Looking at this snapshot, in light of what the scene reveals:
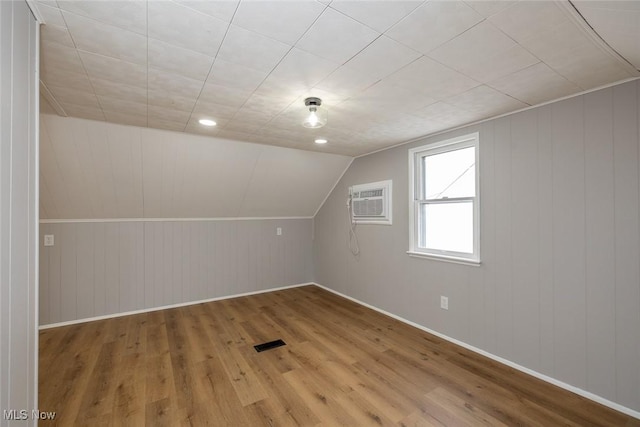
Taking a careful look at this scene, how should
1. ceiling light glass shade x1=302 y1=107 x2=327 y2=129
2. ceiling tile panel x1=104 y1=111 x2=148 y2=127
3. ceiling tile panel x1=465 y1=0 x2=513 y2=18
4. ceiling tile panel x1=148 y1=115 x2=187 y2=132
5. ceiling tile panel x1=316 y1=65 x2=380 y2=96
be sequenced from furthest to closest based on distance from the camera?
1. ceiling tile panel x1=148 y1=115 x2=187 y2=132
2. ceiling tile panel x1=104 y1=111 x2=148 y2=127
3. ceiling light glass shade x1=302 y1=107 x2=327 y2=129
4. ceiling tile panel x1=316 y1=65 x2=380 y2=96
5. ceiling tile panel x1=465 y1=0 x2=513 y2=18

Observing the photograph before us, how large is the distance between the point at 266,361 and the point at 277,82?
238 cm

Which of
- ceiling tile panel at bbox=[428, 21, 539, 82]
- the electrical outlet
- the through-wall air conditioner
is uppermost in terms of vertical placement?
ceiling tile panel at bbox=[428, 21, 539, 82]

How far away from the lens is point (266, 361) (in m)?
2.53

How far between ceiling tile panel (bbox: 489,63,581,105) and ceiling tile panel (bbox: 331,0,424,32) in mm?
1041

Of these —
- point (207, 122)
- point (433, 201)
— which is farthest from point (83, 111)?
point (433, 201)

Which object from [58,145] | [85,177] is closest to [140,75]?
[58,145]

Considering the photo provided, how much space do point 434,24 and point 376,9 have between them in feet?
1.03

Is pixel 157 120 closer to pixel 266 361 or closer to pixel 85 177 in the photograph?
pixel 85 177

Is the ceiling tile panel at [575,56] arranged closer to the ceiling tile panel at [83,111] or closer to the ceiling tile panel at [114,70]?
the ceiling tile panel at [114,70]

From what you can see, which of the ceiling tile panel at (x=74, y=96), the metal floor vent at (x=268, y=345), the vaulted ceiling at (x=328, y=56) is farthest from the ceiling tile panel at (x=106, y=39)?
the metal floor vent at (x=268, y=345)

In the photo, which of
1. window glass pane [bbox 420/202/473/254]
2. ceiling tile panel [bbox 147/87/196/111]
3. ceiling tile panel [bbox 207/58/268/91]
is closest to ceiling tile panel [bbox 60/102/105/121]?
ceiling tile panel [bbox 147/87/196/111]

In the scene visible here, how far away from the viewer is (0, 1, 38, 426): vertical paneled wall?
1.02 metres

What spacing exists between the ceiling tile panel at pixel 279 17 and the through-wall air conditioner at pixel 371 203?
256cm

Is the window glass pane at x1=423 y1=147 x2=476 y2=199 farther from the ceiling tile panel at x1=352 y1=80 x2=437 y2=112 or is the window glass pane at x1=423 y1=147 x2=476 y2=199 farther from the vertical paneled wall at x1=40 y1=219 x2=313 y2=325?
the vertical paneled wall at x1=40 y1=219 x2=313 y2=325
